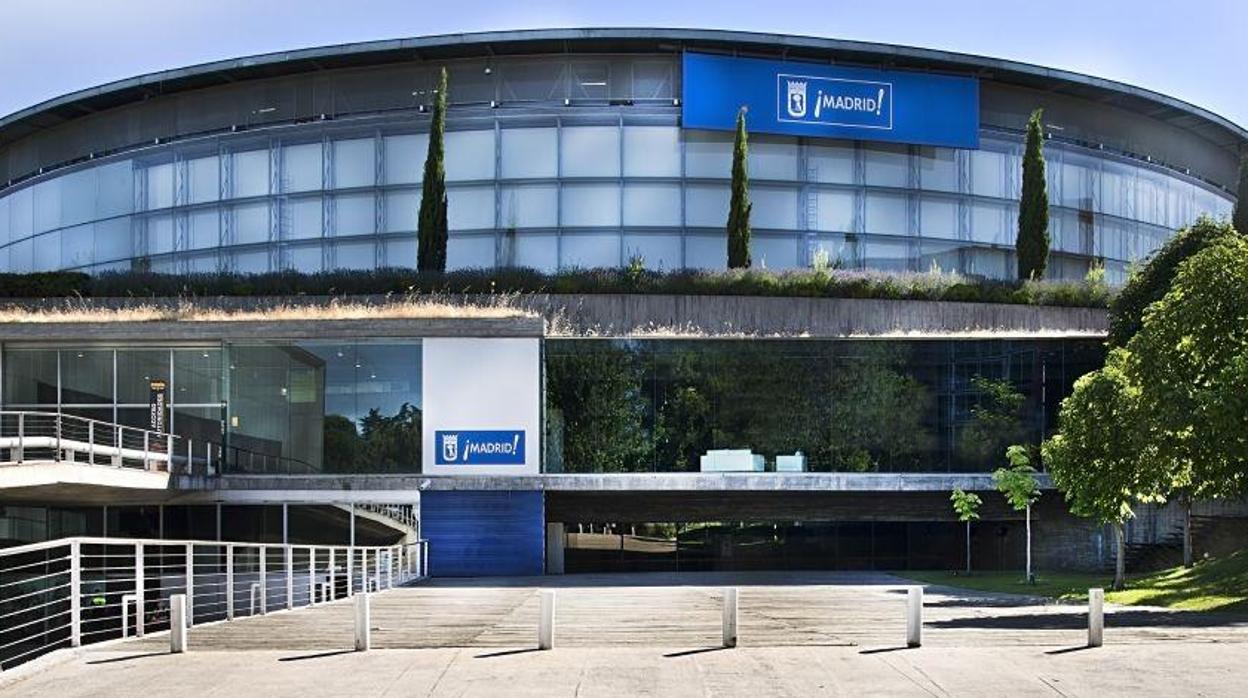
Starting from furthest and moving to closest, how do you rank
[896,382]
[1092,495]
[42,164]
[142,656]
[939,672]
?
[42,164] → [896,382] → [1092,495] → [142,656] → [939,672]

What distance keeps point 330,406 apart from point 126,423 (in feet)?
17.2

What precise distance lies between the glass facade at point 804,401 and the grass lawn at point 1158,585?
3.84 m

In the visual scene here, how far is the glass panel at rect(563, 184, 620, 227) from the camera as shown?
1849 inches

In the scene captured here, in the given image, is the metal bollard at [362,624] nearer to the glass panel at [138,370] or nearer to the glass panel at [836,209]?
the glass panel at [138,370]

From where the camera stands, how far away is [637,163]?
47.3 metres

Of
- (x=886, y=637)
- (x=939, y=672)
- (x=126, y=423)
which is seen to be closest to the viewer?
(x=939, y=672)

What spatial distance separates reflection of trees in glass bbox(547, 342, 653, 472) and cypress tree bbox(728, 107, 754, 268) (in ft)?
23.1

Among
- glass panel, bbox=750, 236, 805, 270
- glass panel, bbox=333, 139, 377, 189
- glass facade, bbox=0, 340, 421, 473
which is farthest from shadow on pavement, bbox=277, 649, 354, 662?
glass panel, bbox=333, 139, 377, 189

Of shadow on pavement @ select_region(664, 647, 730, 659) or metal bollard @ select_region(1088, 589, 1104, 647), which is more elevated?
metal bollard @ select_region(1088, 589, 1104, 647)

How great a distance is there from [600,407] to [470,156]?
12.5 metres

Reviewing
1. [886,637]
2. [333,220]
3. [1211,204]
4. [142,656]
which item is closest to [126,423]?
[333,220]

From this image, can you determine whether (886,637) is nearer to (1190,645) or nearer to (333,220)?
(1190,645)

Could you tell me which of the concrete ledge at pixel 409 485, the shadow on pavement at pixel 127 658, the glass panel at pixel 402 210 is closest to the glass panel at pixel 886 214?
the concrete ledge at pixel 409 485

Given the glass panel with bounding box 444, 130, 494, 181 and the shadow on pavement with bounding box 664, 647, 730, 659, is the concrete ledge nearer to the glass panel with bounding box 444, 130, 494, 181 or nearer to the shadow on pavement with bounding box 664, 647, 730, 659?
the glass panel with bounding box 444, 130, 494, 181
